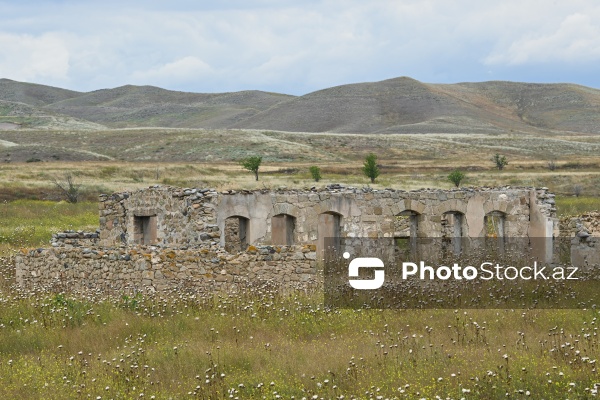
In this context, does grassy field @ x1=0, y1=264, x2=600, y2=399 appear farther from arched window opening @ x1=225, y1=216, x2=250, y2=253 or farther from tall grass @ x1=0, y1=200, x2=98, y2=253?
tall grass @ x1=0, y1=200, x2=98, y2=253

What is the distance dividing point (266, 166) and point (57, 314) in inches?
2866

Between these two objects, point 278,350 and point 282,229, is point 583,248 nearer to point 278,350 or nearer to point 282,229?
point 282,229

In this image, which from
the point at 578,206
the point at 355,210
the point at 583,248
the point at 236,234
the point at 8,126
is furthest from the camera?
the point at 8,126

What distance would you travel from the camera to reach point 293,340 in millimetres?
10914

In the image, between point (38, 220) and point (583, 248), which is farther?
point (38, 220)

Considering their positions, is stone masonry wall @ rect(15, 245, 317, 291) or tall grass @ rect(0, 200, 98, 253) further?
tall grass @ rect(0, 200, 98, 253)

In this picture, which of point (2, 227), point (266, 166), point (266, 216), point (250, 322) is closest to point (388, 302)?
point (250, 322)

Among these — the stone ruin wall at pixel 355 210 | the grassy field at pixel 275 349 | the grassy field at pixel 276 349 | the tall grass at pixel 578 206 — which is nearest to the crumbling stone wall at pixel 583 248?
the stone ruin wall at pixel 355 210

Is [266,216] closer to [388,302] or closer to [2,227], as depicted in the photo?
[388,302]

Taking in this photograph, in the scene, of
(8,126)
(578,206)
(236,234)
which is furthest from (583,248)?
(8,126)

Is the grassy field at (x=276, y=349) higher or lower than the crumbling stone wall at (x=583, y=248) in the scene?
lower

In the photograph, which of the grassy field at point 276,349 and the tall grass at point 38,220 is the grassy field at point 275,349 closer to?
the grassy field at point 276,349

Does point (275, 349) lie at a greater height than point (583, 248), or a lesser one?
lesser

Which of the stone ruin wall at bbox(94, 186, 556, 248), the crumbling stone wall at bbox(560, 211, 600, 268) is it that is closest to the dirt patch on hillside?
the stone ruin wall at bbox(94, 186, 556, 248)
